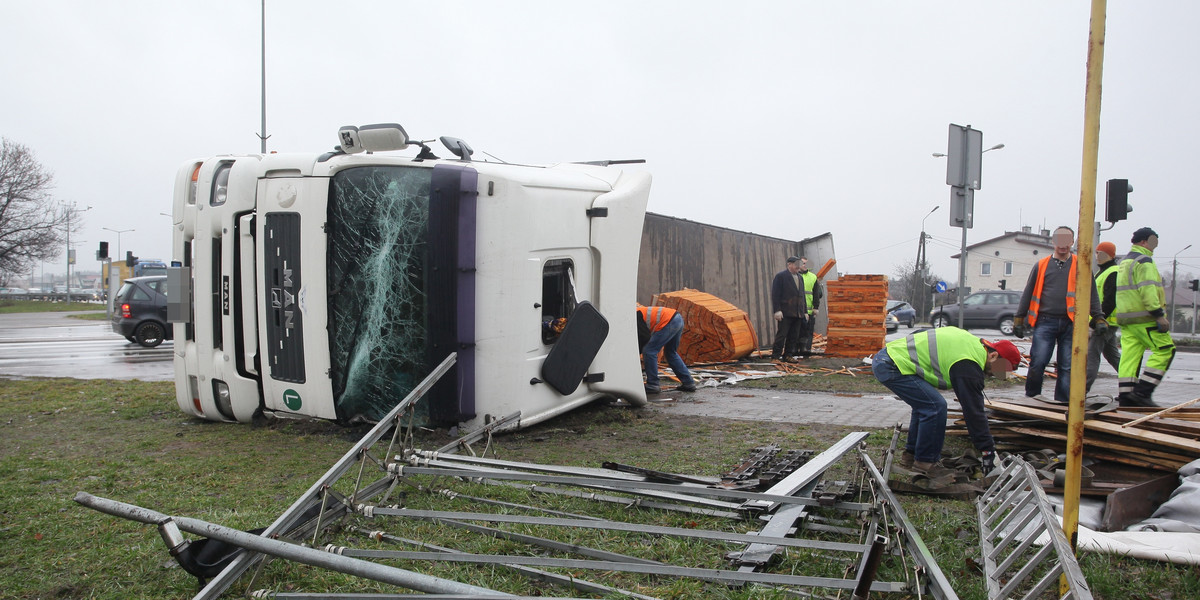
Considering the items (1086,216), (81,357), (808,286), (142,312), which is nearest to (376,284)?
(1086,216)

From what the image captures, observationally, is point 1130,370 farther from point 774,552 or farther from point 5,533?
point 5,533

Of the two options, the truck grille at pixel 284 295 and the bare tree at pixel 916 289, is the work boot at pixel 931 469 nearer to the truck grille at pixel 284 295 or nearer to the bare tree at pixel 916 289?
the truck grille at pixel 284 295

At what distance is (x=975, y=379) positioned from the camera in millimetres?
4805

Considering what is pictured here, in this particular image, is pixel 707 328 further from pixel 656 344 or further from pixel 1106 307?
pixel 1106 307

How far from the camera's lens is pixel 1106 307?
24.3 feet

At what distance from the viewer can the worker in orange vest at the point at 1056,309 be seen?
22.5ft

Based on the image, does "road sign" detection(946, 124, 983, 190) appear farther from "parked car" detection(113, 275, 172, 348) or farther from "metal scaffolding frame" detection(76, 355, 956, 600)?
"parked car" detection(113, 275, 172, 348)

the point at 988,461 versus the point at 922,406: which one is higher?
the point at 922,406

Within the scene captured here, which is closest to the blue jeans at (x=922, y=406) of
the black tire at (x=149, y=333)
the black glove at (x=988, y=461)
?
the black glove at (x=988, y=461)

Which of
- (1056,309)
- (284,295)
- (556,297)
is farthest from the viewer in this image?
(1056,309)

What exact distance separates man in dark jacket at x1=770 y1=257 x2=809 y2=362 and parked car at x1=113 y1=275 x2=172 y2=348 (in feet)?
43.6

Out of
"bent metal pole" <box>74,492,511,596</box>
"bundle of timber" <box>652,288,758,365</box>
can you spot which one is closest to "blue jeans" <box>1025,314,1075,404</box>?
"bundle of timber" <box>652,288,758,365</box>

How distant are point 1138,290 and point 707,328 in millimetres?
6094

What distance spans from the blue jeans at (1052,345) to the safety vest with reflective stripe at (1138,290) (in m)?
0.59
